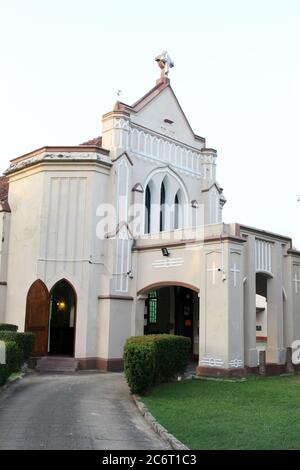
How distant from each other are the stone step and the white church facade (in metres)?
0.27

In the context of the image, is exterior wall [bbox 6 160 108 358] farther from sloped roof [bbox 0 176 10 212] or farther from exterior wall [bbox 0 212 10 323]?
sloped roof [bbox 0 176 10 212]

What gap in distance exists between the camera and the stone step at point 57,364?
18359 millimetres

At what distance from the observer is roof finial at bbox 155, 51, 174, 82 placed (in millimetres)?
23875

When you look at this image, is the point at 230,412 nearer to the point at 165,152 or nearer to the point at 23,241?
the point at 23,241

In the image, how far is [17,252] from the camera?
20.5 m

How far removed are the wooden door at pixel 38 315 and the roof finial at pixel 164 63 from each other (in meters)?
11.0

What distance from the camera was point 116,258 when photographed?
19328 mm

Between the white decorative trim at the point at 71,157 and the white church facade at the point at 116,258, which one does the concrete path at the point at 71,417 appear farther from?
the white decorative trim at the point at 71,157

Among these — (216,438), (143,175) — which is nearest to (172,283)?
(143,175)

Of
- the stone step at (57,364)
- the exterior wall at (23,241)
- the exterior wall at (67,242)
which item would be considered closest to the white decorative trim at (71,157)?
the exterior wall at (67,242)

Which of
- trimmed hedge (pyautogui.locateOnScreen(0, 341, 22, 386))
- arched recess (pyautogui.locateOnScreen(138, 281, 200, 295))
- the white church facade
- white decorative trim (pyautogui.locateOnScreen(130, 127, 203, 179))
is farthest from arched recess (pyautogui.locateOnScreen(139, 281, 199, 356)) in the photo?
trimmed hedge (pyautogui.locateOnScreen(0, 341, 22, 386))

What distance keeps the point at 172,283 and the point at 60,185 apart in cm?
559

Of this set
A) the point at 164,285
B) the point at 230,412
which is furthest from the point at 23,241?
the point at 230,412
